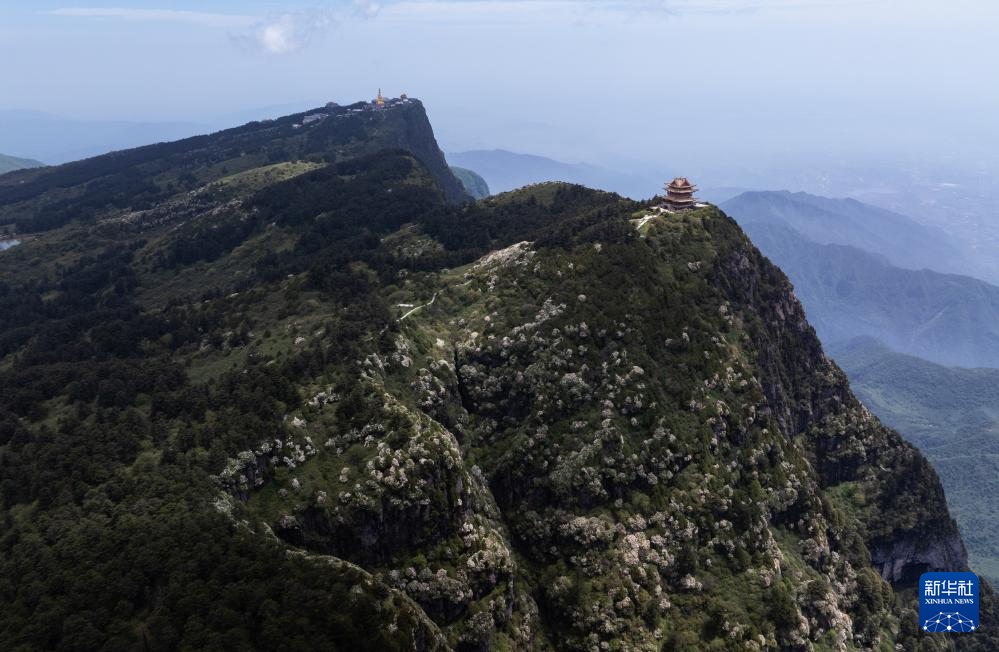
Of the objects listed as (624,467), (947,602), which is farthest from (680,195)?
(947,602)

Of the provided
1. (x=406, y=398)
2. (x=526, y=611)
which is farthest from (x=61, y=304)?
(x=526, y=611)

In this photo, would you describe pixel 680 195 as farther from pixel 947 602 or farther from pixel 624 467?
pixel 947 602

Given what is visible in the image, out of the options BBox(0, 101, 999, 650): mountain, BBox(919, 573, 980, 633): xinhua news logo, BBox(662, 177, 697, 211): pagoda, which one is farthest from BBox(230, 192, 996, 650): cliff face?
BBox(662, 177, 697, 211): pagoda

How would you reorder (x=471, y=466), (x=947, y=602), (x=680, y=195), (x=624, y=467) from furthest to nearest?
(x=680, y=195)
(x=947, y=602)
(x=471, y=466)
(x=624, y=467)

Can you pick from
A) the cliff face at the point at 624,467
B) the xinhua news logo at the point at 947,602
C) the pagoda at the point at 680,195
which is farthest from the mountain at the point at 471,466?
the pagoda at the point at 680,195

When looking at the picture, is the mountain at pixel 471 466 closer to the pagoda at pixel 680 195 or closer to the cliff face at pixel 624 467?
the cliff face at pixel 624 467

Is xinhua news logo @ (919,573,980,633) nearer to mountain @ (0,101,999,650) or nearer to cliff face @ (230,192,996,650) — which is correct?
mountain @ (0,101,999,650)
